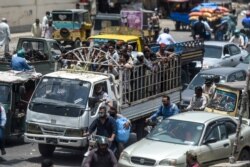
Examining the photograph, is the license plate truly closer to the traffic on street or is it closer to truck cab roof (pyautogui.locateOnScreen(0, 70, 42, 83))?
the traffic on street

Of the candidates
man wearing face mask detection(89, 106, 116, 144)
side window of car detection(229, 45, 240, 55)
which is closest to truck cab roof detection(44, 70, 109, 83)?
man wearing face mask detection(89, 106, 116, 144)

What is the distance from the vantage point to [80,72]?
19.1 m

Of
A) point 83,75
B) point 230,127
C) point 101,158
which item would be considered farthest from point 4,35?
point 101,158

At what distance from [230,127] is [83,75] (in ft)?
12.1

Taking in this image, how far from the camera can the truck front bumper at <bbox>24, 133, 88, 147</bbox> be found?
17.8 metres

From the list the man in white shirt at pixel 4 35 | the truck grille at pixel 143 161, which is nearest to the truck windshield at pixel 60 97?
the truck grille at pixel 143 161

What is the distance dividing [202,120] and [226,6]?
4102cm

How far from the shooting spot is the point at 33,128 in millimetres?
18391

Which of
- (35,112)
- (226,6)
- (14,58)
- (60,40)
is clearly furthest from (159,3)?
(35,112)

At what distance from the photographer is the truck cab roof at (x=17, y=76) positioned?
64.4 ft

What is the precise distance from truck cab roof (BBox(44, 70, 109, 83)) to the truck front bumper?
142 cm

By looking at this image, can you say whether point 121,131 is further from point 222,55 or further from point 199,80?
point 222,55

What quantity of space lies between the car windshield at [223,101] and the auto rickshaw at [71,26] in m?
17.0

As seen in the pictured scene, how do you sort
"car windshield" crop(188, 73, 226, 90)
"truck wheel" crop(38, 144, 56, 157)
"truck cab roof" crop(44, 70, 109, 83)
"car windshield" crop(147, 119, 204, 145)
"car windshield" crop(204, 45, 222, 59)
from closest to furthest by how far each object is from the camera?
"car windshield" crop(147, 119, 204, 145) < "truck cab roof" crop(44, 70, 109, 83) < "truck wheel" crop(38, 144, 56, 157) < "car windshield" crop(188, 73, 226, 90) < "car windshield" crop(204, 45, 222, 59)
